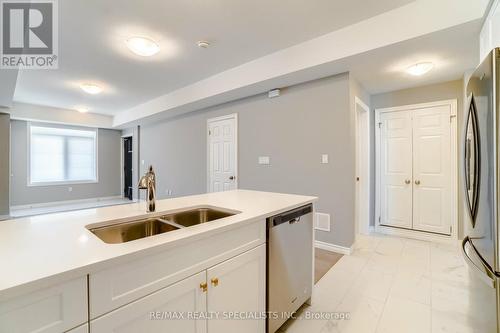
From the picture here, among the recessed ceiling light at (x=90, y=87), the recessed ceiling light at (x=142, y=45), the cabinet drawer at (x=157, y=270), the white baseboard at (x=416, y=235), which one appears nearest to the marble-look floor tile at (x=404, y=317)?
the cabinet drawer at (x=157, y=270)

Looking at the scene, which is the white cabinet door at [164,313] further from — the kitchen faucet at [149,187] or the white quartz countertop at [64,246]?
the kitchen faucet at [149,187]

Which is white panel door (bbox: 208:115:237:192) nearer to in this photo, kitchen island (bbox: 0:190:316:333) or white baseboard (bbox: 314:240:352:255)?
white baseboard (bbox: 314:240:352:255)

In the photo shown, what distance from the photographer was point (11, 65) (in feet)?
8.94

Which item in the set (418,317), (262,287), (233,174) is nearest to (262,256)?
(262,287)

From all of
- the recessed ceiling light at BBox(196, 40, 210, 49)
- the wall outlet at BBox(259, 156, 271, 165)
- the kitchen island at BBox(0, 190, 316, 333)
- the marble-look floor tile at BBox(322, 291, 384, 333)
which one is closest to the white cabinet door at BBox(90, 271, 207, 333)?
the kitchen island at BBox(0, 190, 316, 333)

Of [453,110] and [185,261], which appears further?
[453,110]

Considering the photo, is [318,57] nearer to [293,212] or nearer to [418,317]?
[293,212]

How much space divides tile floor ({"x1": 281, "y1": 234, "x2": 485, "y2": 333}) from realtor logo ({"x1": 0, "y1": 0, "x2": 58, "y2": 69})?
11.6 ft

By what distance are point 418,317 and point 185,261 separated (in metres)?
1.92

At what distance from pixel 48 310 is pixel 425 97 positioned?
15.1 feet

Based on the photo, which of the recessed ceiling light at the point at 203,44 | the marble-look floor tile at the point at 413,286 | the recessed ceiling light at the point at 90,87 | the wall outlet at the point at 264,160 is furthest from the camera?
the recessed ceiling light at the point at 90,87

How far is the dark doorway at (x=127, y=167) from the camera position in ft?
25.5

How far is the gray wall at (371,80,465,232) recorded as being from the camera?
10.6 ft

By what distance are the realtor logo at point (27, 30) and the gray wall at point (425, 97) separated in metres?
4.48
